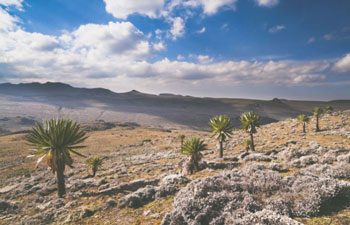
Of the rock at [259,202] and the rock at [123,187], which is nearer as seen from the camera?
the rock at [259,202]

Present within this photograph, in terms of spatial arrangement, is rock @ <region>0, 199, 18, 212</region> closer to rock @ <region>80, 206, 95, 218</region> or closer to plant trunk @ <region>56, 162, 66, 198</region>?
plant trunk @ <region>56, 162, 66, 198</region>

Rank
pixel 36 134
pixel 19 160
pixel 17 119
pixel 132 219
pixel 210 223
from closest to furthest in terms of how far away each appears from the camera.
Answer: pixel 210 223 < pixel 132 219 < pixel 36 134 < pixel 19 160 < pixel 17 119

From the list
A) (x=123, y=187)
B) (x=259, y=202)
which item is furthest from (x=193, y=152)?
(x=259, y=202)

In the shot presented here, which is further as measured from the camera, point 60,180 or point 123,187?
point 60,180

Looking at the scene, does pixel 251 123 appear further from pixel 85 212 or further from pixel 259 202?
pixel 85 212

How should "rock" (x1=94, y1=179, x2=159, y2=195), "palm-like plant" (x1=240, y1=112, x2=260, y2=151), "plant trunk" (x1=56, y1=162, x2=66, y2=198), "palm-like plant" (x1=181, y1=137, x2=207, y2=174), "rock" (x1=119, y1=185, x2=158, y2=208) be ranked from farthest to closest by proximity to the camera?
"palm-like plant" (x1=240, y1=112, x2=260, y2=151), "palm-like plant" (x1=181, y1=137, x2=207, y2=174), "plant trunk" (x1=56, y1=162, x2=66, y2=198), "rock" (x1=94, y1=179, x2=159, y2=195), "rock" (x1=119, y1=185, x2=158, y2=208)

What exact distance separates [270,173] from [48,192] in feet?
54.7

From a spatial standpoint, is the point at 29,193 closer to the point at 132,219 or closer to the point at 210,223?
the point at 132,219

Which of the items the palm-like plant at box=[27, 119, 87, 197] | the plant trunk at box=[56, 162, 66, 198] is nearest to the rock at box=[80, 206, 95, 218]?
the palm-like plant at box=[27, 119, 87, 197]

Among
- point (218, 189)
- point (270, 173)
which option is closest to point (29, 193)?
point (218, 189)

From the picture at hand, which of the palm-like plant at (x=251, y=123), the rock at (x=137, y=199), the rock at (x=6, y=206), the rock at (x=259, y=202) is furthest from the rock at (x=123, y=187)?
the palm-like plant at (x=251, y=123)

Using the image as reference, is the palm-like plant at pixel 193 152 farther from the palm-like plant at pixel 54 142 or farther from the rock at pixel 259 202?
the palm-like plant at pixel 54 142

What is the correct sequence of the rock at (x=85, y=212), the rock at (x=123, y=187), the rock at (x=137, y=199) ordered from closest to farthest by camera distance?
the rock at (x=85, y=212)
the rock at (x=137, y=199)
the rock at (x=123, y=187)

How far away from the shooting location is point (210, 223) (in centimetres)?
441
